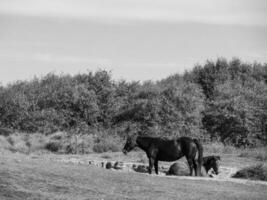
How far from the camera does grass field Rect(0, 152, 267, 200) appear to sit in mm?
17000

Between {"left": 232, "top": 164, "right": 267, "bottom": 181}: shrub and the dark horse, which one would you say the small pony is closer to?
the dark horse

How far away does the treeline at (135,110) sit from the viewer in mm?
47500

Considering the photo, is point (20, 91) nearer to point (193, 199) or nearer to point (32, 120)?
point (32, 120)

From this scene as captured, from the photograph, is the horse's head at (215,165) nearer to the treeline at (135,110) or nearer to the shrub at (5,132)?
the treeline at (135,110)

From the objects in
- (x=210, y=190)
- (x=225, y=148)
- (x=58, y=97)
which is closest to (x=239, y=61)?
(x=58, y=97)

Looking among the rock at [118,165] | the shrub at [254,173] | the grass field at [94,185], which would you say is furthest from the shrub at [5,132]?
the grass field at [94,185]

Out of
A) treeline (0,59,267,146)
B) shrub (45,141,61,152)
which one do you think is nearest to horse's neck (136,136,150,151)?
shrub (45,141,61,152)

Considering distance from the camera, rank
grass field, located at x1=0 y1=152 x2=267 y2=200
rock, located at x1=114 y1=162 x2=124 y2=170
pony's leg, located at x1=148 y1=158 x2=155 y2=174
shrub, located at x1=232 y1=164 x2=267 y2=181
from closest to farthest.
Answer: grass field, located at x1=0 y1=152 x2=267 y2=200 < pony's leg, located at x1=148 y1=158 x2=155 y2=174 < shrub, located at x1=232 y1=164 x2=267 y2=181 < rock, located at x1=114 y1=162 x2=124 y2=170

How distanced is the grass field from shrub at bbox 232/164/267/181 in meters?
3.51

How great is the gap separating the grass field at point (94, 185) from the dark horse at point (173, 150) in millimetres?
3311

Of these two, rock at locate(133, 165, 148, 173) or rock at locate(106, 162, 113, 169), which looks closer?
rock at locate(106, 162, 113, 169)

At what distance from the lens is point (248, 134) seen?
46844mm

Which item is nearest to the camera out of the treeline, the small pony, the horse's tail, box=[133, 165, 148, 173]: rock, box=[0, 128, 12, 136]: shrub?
the horse's tail

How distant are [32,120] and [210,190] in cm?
3109
